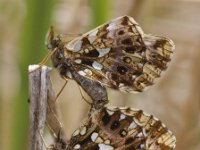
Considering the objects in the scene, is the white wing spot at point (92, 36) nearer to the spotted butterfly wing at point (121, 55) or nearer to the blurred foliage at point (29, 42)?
the spotted butterfly wing at point (121, 55)

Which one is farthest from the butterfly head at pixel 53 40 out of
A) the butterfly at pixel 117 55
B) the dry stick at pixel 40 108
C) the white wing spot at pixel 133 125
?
the white wing spot at pixel 133 125

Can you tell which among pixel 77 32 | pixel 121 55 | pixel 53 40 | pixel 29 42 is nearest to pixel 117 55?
pixel 121 55

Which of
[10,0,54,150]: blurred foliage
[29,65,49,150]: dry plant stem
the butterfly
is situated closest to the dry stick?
[29,65,49,150]: dry plant stem

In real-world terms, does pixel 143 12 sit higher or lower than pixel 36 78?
lower
